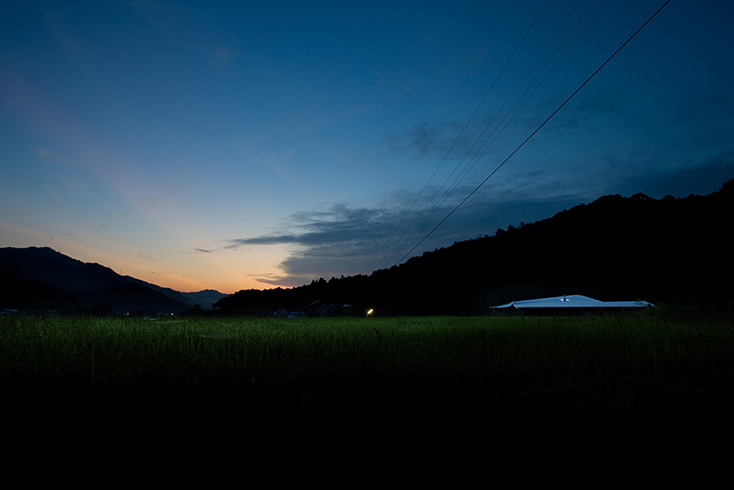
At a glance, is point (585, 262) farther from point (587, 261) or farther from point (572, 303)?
point (572, 303)

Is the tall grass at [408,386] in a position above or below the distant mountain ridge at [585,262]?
below

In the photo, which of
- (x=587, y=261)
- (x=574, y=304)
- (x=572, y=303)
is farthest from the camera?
(x=587, y=261)

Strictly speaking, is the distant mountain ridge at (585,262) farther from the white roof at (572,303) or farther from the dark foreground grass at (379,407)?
the dark foreground grass at (379,407)

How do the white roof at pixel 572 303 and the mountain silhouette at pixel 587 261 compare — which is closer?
the mountain silhouette at pixel 587 261

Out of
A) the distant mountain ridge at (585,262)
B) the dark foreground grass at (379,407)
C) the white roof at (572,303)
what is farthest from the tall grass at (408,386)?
the white roof at (572,303)

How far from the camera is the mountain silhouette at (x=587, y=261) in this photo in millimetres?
29125

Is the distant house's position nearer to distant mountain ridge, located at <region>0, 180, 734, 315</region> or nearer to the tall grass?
distant mountain ridge, located at <region>0, 180, 734, 315</region>

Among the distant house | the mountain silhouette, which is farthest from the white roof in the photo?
the mountain silhouette

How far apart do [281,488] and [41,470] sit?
3.73 feet

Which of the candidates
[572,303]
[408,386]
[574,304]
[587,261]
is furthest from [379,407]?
[587,261]

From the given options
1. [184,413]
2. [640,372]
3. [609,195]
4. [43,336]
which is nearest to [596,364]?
[640,372]

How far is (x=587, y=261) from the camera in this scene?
48562mm

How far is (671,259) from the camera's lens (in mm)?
36406

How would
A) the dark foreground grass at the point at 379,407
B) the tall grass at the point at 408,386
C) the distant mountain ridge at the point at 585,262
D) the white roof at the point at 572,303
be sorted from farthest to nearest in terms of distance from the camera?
the white roof at the point at 572,303 → the distant mountain ridge at the point at 585,262 → the tall grass at the point at 408,386 → the dark foreground grass at the point at 379,407
